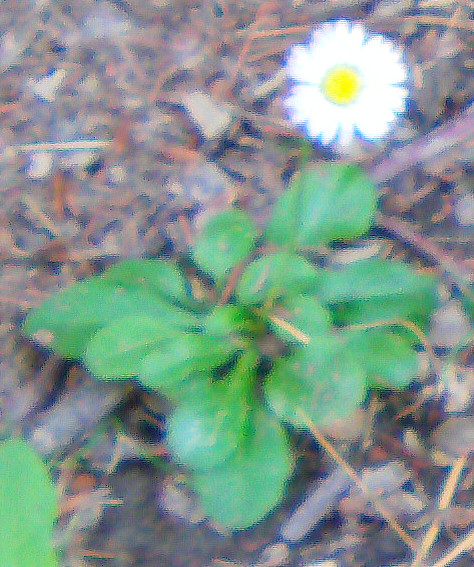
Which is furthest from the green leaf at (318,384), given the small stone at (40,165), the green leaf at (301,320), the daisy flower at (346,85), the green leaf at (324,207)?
the small stone at (40,165)

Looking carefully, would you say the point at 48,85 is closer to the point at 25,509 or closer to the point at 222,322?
the point at 222,322

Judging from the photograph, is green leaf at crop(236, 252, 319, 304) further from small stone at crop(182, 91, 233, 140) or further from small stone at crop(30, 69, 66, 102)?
small stone at crop(30, 69, 66, 102)

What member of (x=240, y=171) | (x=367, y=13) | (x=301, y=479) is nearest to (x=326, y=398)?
(x=301, y=479)

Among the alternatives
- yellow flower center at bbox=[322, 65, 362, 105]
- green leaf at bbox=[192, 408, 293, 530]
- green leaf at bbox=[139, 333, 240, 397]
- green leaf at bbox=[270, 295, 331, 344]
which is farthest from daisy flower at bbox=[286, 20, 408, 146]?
green leaf at bbox=[192, 408, 293, 530]

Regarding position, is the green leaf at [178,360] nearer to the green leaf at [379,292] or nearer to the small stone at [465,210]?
the green leaf at [379,292]

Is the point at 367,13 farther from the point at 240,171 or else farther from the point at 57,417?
the point at 57,417

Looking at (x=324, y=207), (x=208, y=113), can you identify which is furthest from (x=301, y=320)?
(x=208, y=113)
